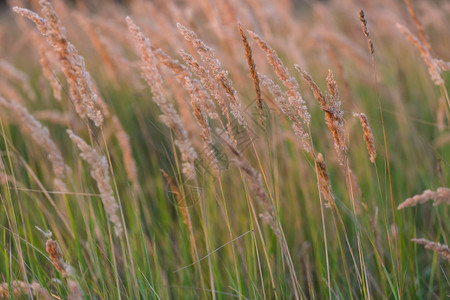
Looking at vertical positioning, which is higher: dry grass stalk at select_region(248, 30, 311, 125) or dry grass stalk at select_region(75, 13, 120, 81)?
dry grass stalk at select_region(75, 13, 120, 81)

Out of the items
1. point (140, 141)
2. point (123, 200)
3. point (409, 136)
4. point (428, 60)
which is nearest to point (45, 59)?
point (123, 200)

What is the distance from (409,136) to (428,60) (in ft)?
3.79

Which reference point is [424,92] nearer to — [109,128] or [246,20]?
[246,20]

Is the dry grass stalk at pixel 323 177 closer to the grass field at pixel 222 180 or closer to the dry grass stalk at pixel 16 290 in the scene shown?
the grass field at pixel 222 180

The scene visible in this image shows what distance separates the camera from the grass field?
3.65 ft

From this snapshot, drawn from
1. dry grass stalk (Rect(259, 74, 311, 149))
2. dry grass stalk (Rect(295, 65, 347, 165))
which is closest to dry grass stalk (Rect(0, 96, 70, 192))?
dry grass stalk (Rect(259, 74, 311, 149))

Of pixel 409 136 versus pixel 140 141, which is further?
pixel 140 141

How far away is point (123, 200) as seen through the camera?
6.86ft

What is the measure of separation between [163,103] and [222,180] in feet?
2.71

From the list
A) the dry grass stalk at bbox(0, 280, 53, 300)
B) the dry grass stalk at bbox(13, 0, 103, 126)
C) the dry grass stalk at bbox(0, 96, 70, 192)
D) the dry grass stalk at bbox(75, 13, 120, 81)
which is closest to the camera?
the dry grass stalk at bbox(13, 0, 103, 126)

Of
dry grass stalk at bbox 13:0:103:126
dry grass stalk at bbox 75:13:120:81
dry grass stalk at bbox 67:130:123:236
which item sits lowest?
dry grass stalk at bbox 67:130:123:236

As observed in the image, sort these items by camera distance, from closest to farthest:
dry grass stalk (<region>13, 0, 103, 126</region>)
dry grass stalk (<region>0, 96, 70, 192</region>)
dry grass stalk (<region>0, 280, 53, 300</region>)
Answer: dry grass stalk (<region>13, 0, 103, 126</region>)
dry grass stalk (<region>0, 280, 53, 300</region>)
dry grass stalk (<region>0, 96, 70, 192</region>)

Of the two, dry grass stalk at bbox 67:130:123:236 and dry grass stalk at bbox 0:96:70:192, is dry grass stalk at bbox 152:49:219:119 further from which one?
dry grass stalk at bbox 0:96:70:192

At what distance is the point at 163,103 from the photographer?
3.72 feet
